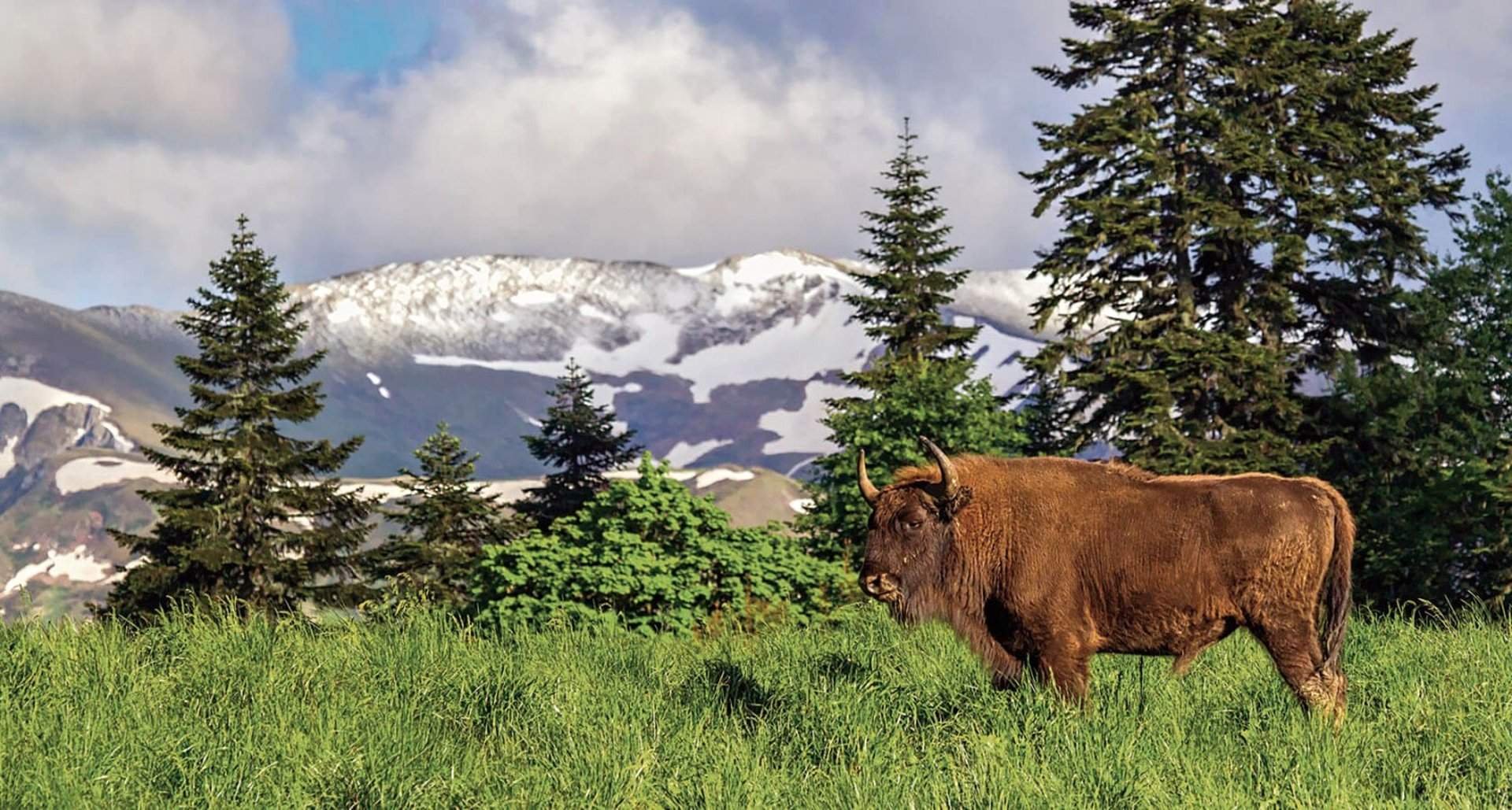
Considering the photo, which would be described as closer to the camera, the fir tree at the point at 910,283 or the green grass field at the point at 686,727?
the green grass field at the point at 686,727

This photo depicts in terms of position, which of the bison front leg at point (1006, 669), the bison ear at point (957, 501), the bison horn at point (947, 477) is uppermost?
the bison horn at point (947, 477)

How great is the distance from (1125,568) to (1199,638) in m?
0.60

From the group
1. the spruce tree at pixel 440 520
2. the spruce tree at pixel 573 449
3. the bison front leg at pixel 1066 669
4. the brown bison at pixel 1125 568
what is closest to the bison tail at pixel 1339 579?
the brown bison at pixel 1125 568

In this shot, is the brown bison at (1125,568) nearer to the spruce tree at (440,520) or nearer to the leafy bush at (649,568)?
the leafy bush at (649,568)

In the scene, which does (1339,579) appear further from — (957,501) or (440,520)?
(440,520)

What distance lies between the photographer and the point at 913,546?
8219 millimetres

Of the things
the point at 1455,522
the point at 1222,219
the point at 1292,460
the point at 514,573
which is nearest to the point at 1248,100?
the point at 1222,219

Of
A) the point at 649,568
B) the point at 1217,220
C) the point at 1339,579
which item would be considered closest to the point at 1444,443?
the point at 1217,220

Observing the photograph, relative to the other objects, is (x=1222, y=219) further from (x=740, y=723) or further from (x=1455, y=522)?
(x=740, y=723)

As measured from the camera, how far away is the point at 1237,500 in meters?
7.66

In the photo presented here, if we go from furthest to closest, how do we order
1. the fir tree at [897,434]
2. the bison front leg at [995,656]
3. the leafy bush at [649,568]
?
the fir tree at [897,434] → the leafy bush at [649,568] → the bison front leg at [995,656]

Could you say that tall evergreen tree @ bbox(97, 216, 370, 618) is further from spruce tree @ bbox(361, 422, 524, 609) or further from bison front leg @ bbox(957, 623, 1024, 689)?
bison front leg @ bbox(957, 623, 1024, 689)

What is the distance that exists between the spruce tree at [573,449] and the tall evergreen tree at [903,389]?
13369 mm

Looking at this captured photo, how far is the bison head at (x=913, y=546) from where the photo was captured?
8.16 m
